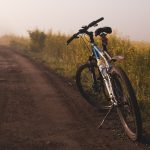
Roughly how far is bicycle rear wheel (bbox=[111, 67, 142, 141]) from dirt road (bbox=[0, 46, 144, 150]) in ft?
0.60

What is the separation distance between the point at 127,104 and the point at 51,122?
4.87ft

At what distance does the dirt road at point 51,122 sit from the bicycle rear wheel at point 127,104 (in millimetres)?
181

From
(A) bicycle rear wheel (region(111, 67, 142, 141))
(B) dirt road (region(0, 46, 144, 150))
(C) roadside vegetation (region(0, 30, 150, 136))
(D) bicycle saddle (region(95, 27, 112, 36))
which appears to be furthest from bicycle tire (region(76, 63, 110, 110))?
(A) bicycle rear wheel (region(111, 67, 142, 141))

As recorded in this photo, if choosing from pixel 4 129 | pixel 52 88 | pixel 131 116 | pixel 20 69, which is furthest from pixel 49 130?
Answer: pixel 20 69

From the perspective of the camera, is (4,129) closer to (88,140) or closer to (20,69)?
(88,140)

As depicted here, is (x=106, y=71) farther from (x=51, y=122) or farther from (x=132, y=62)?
(x=132, y=62)

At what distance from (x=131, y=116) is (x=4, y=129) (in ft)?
6.67

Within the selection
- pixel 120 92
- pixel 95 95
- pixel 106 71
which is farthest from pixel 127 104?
pixel 95 95

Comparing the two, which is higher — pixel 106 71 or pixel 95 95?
pixel 106 71

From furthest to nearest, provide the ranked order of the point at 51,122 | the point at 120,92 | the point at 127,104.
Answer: the point at 51,122, the point at 120,92, the point at 127,104

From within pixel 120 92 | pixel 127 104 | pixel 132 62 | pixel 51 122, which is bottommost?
pixel 51 122

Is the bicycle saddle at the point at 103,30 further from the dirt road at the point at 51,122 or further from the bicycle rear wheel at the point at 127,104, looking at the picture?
the dirt road at the point at 51,122

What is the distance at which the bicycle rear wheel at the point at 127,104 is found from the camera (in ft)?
20.1

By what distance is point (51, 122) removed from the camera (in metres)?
7.32
